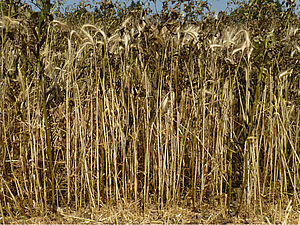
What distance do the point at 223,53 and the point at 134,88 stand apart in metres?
0.70

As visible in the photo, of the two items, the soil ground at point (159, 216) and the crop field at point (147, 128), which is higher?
the crop field at point (147, 128)

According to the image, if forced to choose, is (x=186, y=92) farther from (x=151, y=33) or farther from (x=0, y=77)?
(x=0, y=77)

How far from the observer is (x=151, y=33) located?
228 centimetres

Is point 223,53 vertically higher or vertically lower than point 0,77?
higher

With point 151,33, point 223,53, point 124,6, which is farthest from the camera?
point 124,6

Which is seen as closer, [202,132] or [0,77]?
[0,77]

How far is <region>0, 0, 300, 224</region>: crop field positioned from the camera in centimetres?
232

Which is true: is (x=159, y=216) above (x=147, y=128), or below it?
below

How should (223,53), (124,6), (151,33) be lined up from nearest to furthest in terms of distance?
1. (151,33)
2. (223,53)
3. (124,6)

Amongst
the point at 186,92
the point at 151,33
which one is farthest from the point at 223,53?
the point at 151,33

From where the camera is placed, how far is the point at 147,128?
7.80 feet

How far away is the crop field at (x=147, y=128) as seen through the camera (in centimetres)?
232

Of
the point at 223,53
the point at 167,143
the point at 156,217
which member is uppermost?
the point at 223,53

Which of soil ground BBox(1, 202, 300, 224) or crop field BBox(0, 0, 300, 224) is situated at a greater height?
crop field BBox(0, 0, 300, 224)
